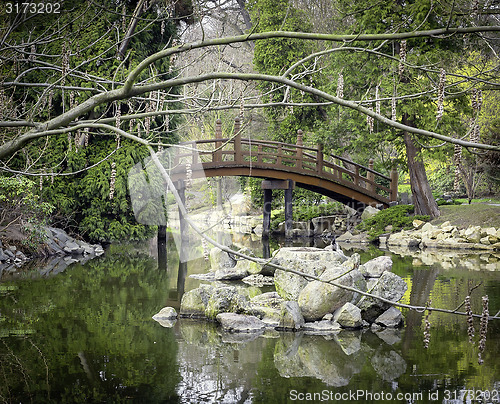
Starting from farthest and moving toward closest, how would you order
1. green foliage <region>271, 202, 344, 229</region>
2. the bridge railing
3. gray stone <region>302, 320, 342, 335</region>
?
1. green foliage <region>271, 202, 344, 229</region>
2. the bridge railing
3. gray stone <region>302, 320, 342, 335</region>

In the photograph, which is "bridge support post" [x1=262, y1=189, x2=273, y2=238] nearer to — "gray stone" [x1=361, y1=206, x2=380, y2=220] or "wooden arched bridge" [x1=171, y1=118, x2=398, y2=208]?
"wooden arched bridge" [x1=171, y1=118, x2=398, y2=208]

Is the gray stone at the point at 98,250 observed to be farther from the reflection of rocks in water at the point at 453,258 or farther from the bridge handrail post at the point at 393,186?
the bridge handrail post at the point at 393,186

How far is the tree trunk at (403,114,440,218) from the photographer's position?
16.4 meters

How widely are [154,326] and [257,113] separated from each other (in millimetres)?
19152

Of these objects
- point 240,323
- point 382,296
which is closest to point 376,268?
point 382,296

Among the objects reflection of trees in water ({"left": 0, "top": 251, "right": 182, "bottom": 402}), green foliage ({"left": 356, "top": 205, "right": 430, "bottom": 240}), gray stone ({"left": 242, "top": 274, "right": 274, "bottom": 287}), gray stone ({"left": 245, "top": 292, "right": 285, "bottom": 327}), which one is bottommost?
reflection of trees in water ({"left": 0, "top": 251, "right": 182, "bottom": 402})

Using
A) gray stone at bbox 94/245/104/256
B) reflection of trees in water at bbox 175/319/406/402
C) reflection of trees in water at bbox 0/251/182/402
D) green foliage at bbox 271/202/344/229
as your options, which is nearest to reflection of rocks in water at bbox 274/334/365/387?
reflection of trees in water at bbox 175/319/406/402

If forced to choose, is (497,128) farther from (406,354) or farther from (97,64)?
(406,354)

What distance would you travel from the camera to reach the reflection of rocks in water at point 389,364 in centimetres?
501

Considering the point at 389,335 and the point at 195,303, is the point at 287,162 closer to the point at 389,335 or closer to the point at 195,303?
the point at 195,303

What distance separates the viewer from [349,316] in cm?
667

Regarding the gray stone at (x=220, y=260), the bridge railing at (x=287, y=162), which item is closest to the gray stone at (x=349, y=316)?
the gray stone at (x=220, y=260)

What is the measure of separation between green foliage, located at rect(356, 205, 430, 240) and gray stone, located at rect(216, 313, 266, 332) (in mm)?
11107

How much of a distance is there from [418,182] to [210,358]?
12575 mm
